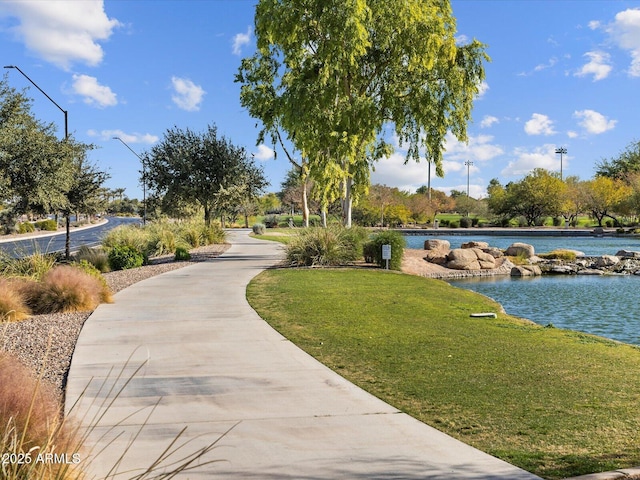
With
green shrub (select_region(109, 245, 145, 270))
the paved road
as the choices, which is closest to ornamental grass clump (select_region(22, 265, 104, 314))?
the paved road

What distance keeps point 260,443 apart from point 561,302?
1661cm

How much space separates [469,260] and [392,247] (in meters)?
7.86

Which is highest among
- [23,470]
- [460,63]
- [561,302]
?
[460,63]

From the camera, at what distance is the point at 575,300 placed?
20.1 m

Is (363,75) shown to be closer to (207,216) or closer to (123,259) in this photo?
(123,259)

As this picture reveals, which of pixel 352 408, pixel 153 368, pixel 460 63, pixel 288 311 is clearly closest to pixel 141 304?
pixel 288 311

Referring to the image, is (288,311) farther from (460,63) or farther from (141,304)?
(460,63)

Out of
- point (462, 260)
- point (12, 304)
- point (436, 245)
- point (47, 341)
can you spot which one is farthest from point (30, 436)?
point (436, 245)

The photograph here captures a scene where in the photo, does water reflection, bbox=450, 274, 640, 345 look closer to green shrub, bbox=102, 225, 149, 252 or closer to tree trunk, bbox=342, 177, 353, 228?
tree trunk, bbox=342, 177, 353, 228

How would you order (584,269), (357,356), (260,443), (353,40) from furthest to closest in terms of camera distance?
(584,269)
(353,40)
(357,356)
(260,443)

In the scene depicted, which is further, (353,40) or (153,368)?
(353,40)

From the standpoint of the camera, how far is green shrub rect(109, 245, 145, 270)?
23.0 m

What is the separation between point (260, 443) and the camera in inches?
207

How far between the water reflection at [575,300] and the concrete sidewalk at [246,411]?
896 cm
